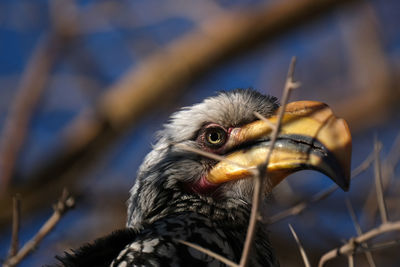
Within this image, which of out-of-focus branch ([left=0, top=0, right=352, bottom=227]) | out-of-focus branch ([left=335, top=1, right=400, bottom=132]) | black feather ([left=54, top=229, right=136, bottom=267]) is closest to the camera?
black feather ([left=54, top=229, right=136, bottom=267])

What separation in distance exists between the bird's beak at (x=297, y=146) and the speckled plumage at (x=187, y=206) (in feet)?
0.34

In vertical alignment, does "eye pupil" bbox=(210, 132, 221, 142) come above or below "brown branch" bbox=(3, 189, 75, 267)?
above

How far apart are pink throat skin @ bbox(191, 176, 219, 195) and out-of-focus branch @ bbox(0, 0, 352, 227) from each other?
6.04ft

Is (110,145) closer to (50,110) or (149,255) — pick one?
(50,110)

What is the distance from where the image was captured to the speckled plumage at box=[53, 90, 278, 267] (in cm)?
219

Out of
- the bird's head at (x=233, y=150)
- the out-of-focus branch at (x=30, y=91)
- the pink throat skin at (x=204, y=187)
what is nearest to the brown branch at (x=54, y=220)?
the bird's head at (x=233, y=150)

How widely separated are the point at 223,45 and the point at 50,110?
2.32 metres

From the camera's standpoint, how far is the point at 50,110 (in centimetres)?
598

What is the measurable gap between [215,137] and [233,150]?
0.17 metres

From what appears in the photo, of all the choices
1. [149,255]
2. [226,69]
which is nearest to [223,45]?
[226,69]

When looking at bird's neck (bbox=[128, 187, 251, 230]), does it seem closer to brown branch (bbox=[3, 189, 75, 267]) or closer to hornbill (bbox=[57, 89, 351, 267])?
hornbill (bbox=[57, 89, 351, 267])

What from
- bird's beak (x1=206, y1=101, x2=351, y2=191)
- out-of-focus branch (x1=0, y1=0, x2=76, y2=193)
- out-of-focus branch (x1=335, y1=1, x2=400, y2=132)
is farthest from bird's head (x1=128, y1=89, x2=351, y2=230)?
out-of-focus branch (x1=335, y1=1, x2=400, y2=132)

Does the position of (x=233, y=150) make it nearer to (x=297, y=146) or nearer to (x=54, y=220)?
(x=297, y=146)

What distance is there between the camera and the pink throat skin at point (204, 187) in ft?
8.82
